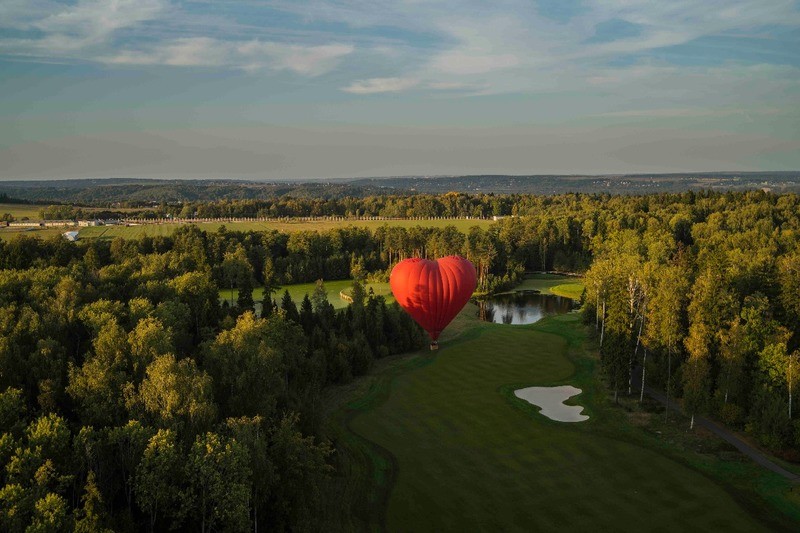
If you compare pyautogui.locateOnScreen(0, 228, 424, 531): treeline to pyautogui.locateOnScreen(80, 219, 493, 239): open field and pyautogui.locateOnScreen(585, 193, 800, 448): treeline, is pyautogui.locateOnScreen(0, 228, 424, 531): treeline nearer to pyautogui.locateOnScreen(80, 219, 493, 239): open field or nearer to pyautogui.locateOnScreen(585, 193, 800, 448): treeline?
pyautogui.locateOnScreen(585, 193, 800, 448): treeline

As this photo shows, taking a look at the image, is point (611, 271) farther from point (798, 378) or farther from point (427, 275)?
point (798, 378)

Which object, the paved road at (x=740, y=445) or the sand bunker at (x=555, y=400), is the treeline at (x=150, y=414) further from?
the paved road at (x=740, y=445)

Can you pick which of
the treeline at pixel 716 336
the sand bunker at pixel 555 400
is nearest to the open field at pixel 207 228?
the sand bunker at pixel 555 400

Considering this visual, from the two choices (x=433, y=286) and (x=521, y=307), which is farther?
(x=521, y=307)

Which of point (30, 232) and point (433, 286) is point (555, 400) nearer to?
point (433, 286)

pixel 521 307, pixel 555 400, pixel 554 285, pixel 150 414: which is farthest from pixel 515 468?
pixel 554 285
